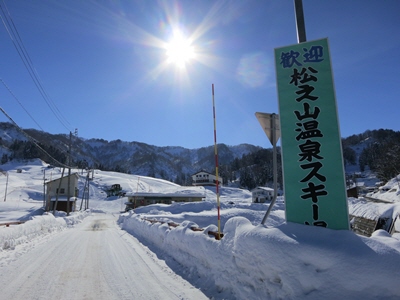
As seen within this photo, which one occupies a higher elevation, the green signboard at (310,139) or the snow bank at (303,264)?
the green signboard at (310,139)

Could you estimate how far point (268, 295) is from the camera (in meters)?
3.51

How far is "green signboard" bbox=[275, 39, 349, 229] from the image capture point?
13.9 ft

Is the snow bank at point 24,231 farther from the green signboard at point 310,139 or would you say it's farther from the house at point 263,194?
the house at point 263,194

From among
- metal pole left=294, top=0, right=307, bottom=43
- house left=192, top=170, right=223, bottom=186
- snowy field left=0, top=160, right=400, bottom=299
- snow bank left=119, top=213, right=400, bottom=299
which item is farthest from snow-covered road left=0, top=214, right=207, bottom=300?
house left=192, top=170, right=223, bottom=186

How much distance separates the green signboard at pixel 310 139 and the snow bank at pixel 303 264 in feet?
2.36

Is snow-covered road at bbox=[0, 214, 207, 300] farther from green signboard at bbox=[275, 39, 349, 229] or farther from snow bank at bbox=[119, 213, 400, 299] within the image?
green signboard at bbox=[275, 39, 349, 229]

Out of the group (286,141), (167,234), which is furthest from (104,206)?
(286,141)

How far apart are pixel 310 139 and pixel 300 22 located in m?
2.59

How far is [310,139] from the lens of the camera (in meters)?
4.48

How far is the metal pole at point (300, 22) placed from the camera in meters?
5.21

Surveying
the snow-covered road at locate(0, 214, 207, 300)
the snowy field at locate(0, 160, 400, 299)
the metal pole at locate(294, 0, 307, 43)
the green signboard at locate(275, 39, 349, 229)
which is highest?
the metal pole at locate(294, 0, 307, 43)

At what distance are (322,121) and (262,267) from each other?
8.46 ft

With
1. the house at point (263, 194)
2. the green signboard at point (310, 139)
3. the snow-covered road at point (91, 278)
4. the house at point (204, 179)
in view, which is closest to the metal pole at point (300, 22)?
the green signboard at point (310, 139)

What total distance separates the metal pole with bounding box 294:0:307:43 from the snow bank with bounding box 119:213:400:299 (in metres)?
3.68
